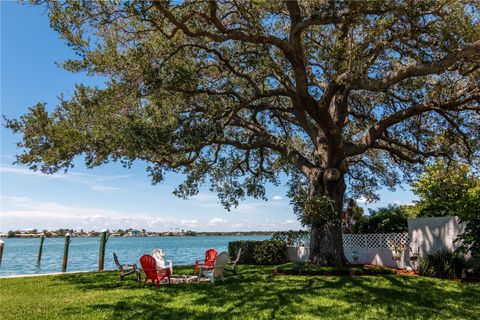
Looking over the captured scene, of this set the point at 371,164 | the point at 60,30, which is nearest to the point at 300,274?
the point at 371,164

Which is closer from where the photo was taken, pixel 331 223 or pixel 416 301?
pixel 416 301

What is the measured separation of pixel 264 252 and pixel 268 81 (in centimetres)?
789

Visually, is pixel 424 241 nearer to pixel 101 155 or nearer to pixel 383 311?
pixel 383 311

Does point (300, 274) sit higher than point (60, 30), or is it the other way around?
point (60, 30)

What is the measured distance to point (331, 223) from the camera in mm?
14047

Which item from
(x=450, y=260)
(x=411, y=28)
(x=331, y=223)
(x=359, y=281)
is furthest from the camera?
(x=331, y=223)

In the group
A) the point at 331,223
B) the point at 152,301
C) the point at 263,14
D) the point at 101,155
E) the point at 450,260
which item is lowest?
the point at 152,301

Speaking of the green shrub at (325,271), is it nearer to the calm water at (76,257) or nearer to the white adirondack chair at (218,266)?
the white adirondack chair at (218,266)

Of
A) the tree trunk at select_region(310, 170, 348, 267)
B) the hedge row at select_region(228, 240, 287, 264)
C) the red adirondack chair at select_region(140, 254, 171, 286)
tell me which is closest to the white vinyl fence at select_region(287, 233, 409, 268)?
the hedge row at select_region(228, 240, 287, 264)

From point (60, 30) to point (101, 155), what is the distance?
4402 millimetres

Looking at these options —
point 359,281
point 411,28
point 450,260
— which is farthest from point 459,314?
point 411,28

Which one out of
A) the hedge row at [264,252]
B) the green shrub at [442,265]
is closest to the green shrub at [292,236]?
the hedge row at [264,252]

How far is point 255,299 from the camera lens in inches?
344

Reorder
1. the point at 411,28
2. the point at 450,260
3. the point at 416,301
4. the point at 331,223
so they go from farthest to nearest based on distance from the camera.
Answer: the point at 331,223 → the point at 450,260 → the point at 411,28 → the point at 416,301
